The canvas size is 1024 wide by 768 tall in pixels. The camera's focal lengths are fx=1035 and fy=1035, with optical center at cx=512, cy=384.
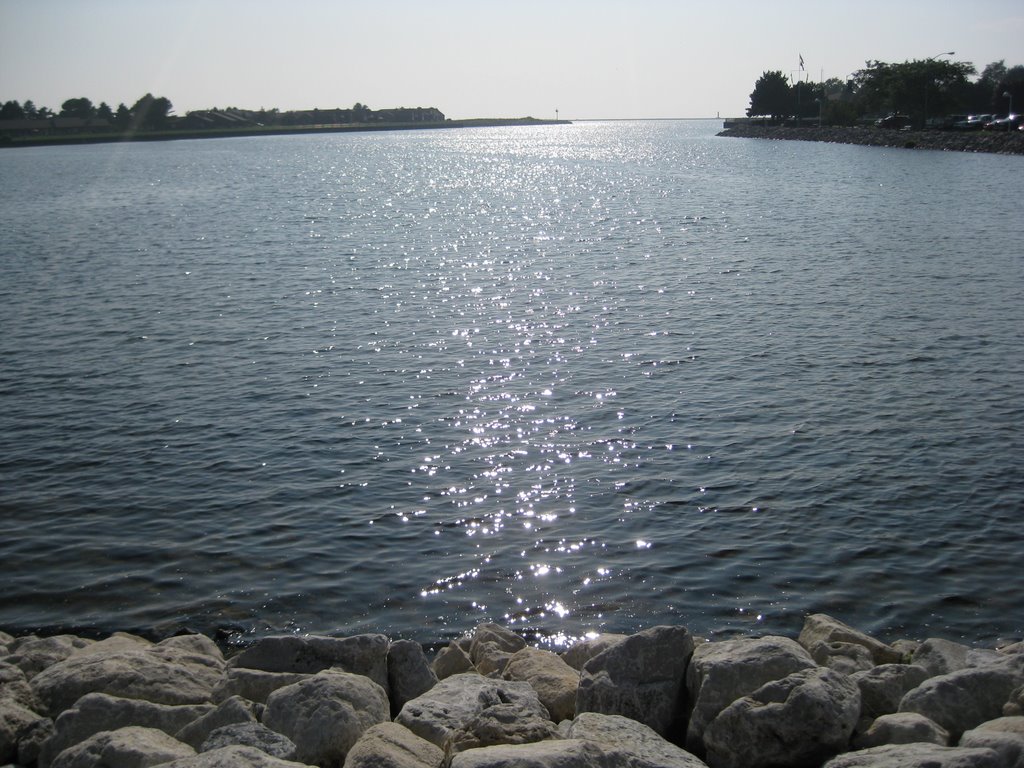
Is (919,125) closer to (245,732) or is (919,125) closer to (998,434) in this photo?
(998,434)

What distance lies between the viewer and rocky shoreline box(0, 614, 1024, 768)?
8.30 metres

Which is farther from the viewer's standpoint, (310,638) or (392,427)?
(392,427)

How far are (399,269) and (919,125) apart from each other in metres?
125

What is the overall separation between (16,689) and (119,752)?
226 cm

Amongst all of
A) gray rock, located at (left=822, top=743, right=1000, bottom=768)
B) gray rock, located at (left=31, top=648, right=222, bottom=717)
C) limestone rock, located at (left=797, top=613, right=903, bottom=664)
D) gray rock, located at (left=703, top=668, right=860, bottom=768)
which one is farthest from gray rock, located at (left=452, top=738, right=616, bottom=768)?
limestone rock, located at (left=797, top=613, right=903, bottom=664)

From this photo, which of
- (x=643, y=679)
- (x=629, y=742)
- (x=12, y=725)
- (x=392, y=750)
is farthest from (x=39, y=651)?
(x=629, y=742)

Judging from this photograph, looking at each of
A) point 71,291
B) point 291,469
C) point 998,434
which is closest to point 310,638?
point 291,469

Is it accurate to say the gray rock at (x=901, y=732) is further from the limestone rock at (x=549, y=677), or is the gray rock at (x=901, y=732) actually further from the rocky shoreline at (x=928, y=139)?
the rocky shoreline at (x=928, y=139)

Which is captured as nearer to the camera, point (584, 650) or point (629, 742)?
point (629, 742)

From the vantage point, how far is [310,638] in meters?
11.0

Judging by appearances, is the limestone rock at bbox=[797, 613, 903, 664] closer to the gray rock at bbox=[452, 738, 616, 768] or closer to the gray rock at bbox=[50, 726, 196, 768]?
the gray rock at bbox=[452, 738, 616, 768]

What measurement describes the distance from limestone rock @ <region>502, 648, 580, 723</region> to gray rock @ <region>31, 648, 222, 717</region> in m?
3.19

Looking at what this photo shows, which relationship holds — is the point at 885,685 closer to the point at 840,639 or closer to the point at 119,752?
the point at 840,639

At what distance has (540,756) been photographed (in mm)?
7598
